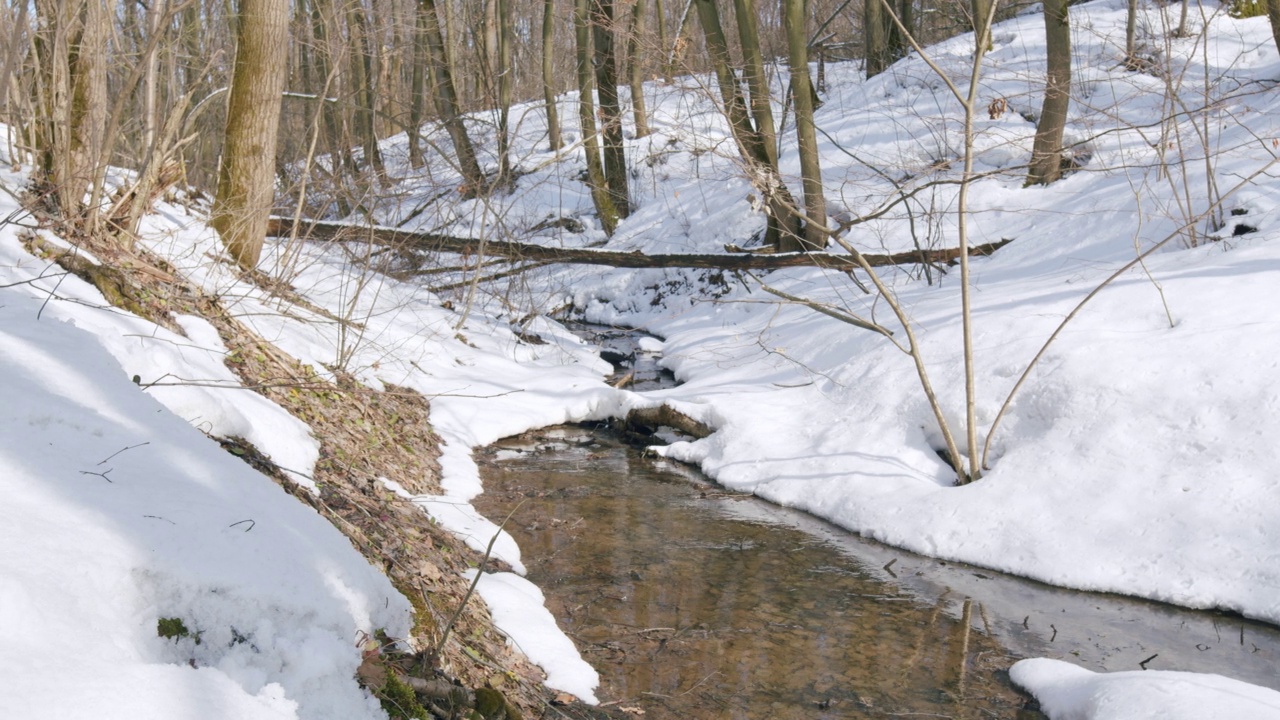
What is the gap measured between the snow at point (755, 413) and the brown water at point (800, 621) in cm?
23

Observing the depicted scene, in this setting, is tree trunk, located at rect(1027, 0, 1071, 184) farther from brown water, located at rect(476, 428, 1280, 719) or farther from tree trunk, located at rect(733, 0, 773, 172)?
brown water, located at rect(476, 428, 1280, 719)

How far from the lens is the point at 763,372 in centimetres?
905

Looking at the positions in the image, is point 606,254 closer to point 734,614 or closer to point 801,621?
point 734,614

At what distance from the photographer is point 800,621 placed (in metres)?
4.85

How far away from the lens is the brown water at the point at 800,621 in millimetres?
4117

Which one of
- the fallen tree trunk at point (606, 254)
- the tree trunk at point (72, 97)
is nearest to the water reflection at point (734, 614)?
→ the tree trunk at point (72, 97)

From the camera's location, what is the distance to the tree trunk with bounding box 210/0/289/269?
25.4ft

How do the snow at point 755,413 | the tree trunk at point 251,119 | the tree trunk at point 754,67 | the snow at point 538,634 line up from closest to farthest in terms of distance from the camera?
1. the snow at point 755,413
2. the snow at point 538,634
3. the tree trunk at point 251,119
4. the tree trunk at point 754,67

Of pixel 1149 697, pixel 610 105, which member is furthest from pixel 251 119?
pixel 1149 697

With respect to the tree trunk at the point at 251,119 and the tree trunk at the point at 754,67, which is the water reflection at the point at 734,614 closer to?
the tree trunk at the point at 251,119

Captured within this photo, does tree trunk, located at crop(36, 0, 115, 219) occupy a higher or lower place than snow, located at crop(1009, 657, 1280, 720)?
higher

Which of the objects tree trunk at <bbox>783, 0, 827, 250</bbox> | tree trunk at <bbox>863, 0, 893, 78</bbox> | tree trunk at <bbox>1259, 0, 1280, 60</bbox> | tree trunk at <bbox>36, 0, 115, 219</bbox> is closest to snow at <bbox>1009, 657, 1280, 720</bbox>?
tree trunk at <bbox>36, 0, 115, 219</bbox>

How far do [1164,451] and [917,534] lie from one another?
158cm

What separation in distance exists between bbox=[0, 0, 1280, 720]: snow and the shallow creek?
0.23 m
